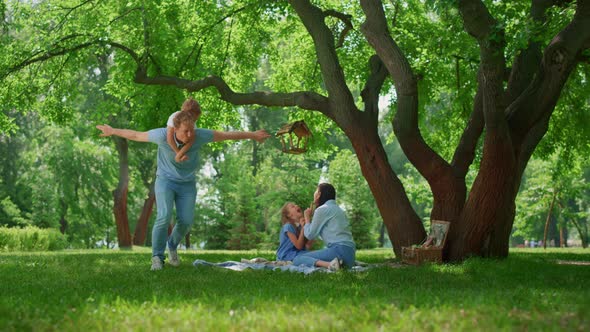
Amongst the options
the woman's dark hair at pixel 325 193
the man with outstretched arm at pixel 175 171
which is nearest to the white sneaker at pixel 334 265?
the woman's dark hair at pixel 325 193

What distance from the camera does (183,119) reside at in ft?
33.0

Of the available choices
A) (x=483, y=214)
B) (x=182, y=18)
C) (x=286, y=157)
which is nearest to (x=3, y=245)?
(x=182, y=18)

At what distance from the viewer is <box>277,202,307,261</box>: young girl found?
Answer: 11320mm

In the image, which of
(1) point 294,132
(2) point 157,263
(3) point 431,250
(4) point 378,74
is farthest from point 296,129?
(2) point 157,263

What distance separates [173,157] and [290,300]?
4.39m

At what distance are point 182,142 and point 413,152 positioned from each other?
4.95m

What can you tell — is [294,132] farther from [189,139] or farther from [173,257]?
[173,257]

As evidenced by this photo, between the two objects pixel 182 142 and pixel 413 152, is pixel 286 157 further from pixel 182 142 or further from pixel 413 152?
pixel 182 142

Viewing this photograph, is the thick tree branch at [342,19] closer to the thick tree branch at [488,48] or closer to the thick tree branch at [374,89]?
the thick tree branch at [374,89]

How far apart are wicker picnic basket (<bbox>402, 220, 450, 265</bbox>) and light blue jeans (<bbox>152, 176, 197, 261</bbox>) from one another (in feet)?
13.4

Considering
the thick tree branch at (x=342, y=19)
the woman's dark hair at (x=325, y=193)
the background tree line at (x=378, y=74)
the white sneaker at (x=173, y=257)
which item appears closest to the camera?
the woman's dark hair at (x=325, y=193)

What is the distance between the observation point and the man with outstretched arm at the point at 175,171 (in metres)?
10.1

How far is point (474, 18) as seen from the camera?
10.8m

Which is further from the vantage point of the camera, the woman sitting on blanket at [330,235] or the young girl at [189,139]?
the woman sitting on blanket at [330,235]
